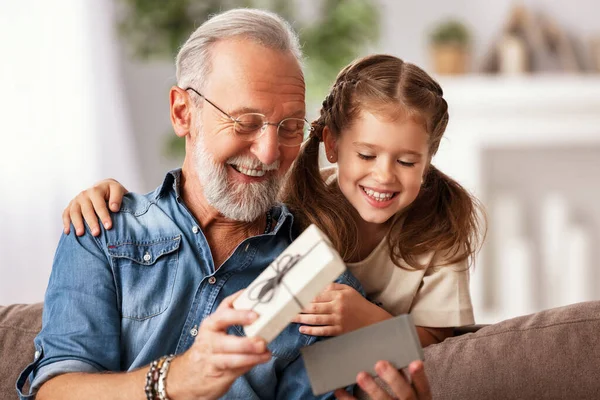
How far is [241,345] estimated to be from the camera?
1.31m

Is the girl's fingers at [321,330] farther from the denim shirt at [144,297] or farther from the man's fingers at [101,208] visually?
the man's fingers at [101,208]

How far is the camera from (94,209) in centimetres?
177

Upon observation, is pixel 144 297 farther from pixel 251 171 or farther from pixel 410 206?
pixel 410 206

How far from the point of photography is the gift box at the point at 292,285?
4.31 ft

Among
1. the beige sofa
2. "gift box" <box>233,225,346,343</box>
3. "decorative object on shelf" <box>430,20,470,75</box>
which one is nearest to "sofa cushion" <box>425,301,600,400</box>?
the beige sofa

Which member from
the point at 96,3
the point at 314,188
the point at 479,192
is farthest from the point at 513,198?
the point at 314,188

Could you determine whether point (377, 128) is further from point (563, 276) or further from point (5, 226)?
point (563, 276)

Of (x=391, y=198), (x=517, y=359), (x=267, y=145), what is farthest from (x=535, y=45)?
(x=267, y=145)

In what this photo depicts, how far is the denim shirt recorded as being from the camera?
5.42ft

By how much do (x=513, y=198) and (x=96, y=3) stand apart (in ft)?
7.97

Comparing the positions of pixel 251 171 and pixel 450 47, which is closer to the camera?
pixel 251 171

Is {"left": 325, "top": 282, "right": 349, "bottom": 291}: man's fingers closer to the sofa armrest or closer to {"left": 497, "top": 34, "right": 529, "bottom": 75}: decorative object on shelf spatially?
the sofa armrest

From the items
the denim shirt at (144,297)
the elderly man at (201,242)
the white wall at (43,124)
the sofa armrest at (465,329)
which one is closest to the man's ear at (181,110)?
the elderly man at (201,242)

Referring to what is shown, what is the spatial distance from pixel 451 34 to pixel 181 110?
294 centimetres
